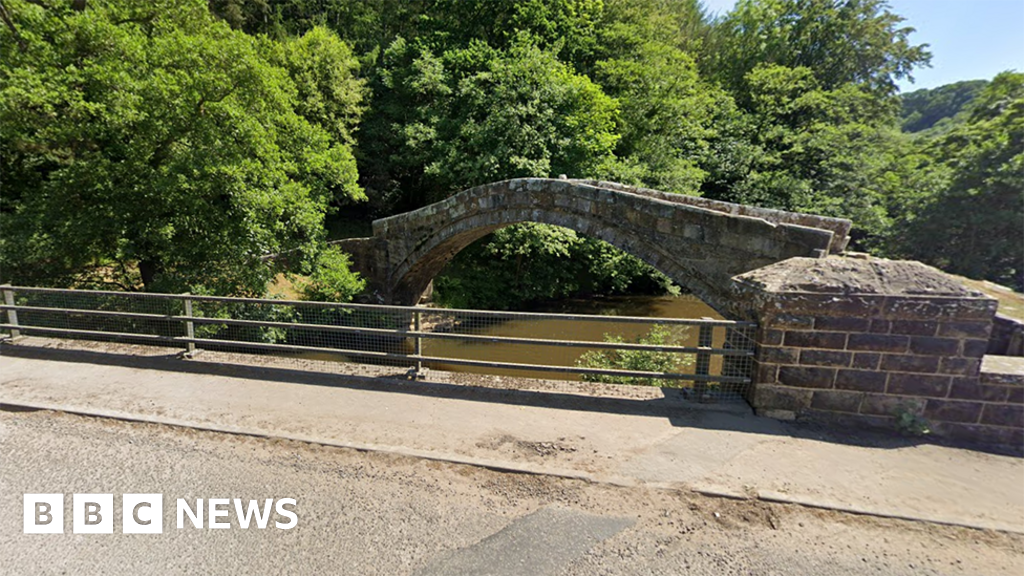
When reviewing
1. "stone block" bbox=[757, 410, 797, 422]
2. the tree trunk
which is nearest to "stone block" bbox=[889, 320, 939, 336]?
"stone block" bbox=[757, 410, 797, 422]

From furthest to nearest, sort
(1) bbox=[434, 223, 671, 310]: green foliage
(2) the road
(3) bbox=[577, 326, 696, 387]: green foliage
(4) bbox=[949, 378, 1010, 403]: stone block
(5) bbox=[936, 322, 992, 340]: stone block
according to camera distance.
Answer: (1) bbox=[434, 223, 671, 310]: green foliage
(3) bbox=[577, 326, 696, 387]: green foliage
(4) bbox=[949, 378, 1010, 403]: stone block
(5) bbox=[936, 322, 992, 340]: stone block
(2) the road

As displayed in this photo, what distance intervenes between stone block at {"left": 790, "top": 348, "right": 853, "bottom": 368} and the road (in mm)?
1580

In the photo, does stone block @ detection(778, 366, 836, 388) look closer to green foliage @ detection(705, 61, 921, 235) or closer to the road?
the road

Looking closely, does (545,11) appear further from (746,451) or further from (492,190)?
(746,451)

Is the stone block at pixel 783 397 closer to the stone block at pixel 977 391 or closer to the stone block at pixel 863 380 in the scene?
the stone block at pixel 863 380

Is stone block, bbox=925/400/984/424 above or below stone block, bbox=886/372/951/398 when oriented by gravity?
below

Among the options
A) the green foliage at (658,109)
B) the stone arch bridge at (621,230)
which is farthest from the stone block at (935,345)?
the green foliage at (658,109)

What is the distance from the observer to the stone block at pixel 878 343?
434 centimetres

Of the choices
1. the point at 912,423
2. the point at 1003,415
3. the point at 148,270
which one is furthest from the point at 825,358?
the point at 148,270

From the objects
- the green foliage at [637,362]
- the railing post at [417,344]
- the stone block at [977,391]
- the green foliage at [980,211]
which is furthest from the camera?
the green foliage at [980,211]

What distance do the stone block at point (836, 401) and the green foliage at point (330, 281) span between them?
9.89m

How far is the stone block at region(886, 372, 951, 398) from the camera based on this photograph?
4.34m

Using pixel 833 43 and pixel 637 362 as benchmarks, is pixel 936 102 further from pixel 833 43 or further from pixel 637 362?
pixel 637 362

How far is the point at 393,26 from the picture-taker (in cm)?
2767
